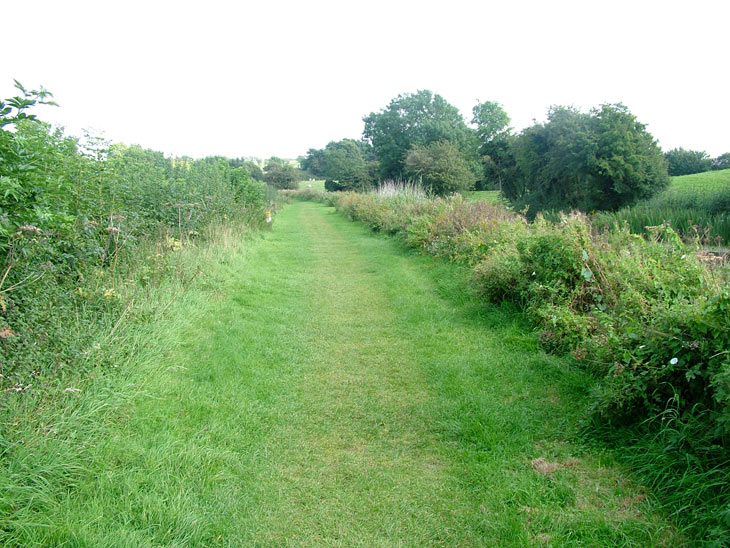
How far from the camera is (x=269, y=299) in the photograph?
8.57 metres

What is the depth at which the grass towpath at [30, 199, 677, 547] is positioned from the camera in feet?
9.55

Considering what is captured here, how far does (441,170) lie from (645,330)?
1028 inches

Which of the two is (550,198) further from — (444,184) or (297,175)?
(297,175)

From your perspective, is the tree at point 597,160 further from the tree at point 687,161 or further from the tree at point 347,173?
the tree at point 687,161

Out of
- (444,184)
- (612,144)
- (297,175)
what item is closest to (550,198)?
(612,144)

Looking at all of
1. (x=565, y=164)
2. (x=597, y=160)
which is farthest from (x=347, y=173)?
(x=597, y=160)

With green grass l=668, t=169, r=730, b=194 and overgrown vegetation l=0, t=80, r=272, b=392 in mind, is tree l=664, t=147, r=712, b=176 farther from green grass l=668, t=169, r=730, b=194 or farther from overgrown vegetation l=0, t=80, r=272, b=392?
overgrown vegetation l=0, t=80, r=272, b=392

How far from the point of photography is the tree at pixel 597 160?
32281 mm

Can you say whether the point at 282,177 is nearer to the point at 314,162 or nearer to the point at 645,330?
the point at 314,162

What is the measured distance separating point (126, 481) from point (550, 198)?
3917cm

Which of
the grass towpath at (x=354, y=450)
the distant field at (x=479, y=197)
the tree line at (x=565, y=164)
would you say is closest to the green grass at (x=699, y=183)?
the tree line at (x=565, y=164)

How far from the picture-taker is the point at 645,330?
378 cm

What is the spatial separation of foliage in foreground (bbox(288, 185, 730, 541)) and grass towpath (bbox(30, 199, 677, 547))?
12.8 inches

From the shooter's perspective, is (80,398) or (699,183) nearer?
(80,398)
